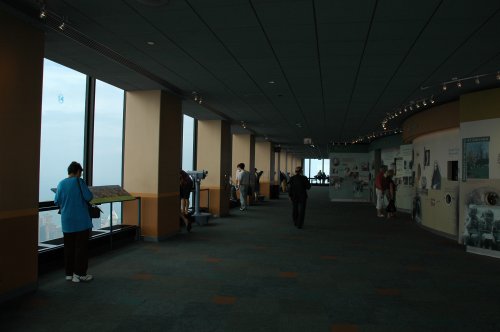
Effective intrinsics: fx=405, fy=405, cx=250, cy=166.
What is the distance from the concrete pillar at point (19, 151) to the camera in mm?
4398

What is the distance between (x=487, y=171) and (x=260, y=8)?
225 inches

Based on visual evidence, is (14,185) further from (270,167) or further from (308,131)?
(270,167)

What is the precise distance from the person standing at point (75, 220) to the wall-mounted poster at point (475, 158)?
685cm

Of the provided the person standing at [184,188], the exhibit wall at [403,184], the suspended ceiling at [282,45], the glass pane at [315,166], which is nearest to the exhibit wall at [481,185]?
the suspended ceiling at [282,45]

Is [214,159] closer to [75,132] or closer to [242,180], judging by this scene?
[242,180]

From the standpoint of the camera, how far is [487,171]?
24.7 ft

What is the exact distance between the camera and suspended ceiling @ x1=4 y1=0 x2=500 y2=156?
4246 mm

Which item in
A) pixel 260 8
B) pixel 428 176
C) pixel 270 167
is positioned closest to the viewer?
pixel 260 8

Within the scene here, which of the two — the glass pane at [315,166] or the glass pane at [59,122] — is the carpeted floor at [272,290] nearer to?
the glass pane at [59,122]

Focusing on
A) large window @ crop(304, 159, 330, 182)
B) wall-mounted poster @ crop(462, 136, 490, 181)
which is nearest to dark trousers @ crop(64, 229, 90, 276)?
wall-mounted poster @ crop(462, 136, 490, 181)

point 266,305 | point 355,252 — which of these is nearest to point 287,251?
point 355,252

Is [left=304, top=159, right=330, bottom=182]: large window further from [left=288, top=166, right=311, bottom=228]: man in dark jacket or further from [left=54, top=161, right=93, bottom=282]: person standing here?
[left=54, top=161, right=93, bottom=282]: person standing

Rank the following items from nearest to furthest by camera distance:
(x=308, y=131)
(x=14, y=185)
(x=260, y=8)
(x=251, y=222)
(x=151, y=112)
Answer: (x=260, y=8)
(x=14, y=185)
(x=151, y=112)
(x=251, y=222)
(x=308, y=131)

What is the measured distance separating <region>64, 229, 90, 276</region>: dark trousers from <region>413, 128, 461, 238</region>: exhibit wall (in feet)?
24.5
